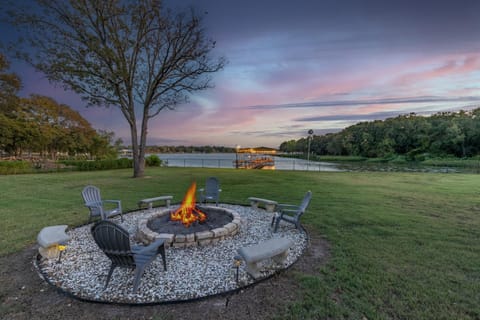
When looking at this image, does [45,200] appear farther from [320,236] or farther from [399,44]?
[399,44]

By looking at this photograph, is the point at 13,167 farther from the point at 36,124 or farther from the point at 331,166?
the point at 331,166

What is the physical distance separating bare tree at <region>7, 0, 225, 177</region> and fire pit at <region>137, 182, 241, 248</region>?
9.46m

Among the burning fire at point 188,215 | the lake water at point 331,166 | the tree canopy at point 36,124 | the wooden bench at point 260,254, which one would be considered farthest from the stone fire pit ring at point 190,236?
the tree canopy at point 36,124

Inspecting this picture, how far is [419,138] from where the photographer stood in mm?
42938

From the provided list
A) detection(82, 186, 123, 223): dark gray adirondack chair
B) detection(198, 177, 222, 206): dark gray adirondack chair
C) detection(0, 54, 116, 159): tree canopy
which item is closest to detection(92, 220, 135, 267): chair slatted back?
A: detection(82, 186, 123, 223): dark gray adirondack chair

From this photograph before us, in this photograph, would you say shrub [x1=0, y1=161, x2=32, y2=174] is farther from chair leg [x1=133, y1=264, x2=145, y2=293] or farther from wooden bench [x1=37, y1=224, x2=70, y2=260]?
chair leg [x1=133, y1=264, x2=145, y2=293]

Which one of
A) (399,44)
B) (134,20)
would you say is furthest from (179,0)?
(399,44)

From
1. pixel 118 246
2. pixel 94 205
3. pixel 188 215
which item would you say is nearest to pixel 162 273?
pixel 118 246

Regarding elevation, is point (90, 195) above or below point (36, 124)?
below

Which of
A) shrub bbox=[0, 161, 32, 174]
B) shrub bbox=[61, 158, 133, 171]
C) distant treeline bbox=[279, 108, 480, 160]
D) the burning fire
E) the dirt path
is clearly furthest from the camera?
distant treeline bbox=[279, 108, 480, 160]

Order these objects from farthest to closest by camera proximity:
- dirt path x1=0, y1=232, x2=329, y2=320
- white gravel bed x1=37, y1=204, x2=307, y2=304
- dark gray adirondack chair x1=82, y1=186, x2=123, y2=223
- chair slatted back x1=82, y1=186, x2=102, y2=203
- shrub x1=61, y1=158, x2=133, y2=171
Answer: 1. shrub x1=61, y1=158, x2=133, y2=171
2. chair slatted back x1=82, y1=186, x2=102, y2=203
3. dark gray adirondack chair x1=82, y1=186, x2=123, y2=223
4. white gravel bed x1=37, y1=204, x2=307, y2=304
5. dirt path x1=0, y1=232, x2=329, y2=320

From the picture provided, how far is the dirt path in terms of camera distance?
1.86 meters

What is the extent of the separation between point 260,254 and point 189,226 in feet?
6.00

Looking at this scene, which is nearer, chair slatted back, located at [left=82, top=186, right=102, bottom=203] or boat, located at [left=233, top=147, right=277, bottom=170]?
chair slatted back, located at [left=82, top=186, right=102, bottom=203]
